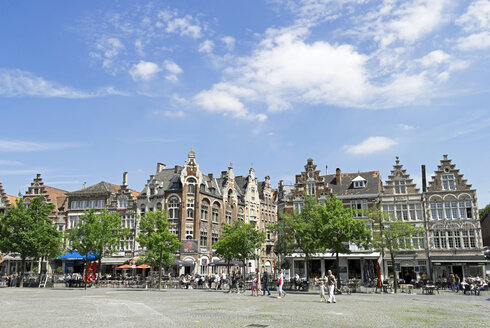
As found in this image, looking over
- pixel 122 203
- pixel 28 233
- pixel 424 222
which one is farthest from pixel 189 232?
pixel 424 222

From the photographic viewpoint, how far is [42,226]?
43344mm

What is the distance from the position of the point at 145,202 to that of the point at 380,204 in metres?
31.6

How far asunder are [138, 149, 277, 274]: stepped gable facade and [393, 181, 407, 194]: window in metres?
23.2

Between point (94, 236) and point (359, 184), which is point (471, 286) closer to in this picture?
point (359, 184)

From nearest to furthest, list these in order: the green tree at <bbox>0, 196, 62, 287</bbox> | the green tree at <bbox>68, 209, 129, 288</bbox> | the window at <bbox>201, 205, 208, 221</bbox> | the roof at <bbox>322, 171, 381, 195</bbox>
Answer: the green tree at <bbox>68, 209, 129, 288</bbox> < the green tree at <bbox>0, 196, 62, 287</bbox> < the roof at <bbox>322, 171, 381, 195</bbox> < the window at <bbox>201, 205, 208, 221</bbox>

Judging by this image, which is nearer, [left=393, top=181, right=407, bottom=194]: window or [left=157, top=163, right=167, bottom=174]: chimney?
[left=393, top=181, right=407, bottom=194]: window

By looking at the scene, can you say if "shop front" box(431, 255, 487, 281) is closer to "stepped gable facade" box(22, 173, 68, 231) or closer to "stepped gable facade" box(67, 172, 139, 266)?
"stepped gable facade" box(67, 172, 139, 266)

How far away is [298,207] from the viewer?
172 ft

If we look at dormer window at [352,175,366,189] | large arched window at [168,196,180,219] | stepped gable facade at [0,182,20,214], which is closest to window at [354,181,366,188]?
dormer window at [352,175,366,189]

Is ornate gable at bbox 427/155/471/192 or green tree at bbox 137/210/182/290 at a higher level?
ornate gable at bbox 427/155/471/192

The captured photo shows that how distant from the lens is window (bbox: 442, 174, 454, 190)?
46781 millimetres

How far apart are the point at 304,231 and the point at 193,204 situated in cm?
2504

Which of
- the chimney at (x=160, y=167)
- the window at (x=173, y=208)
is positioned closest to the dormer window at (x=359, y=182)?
the window at (x=173, y=208)

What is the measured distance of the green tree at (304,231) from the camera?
36375mm
